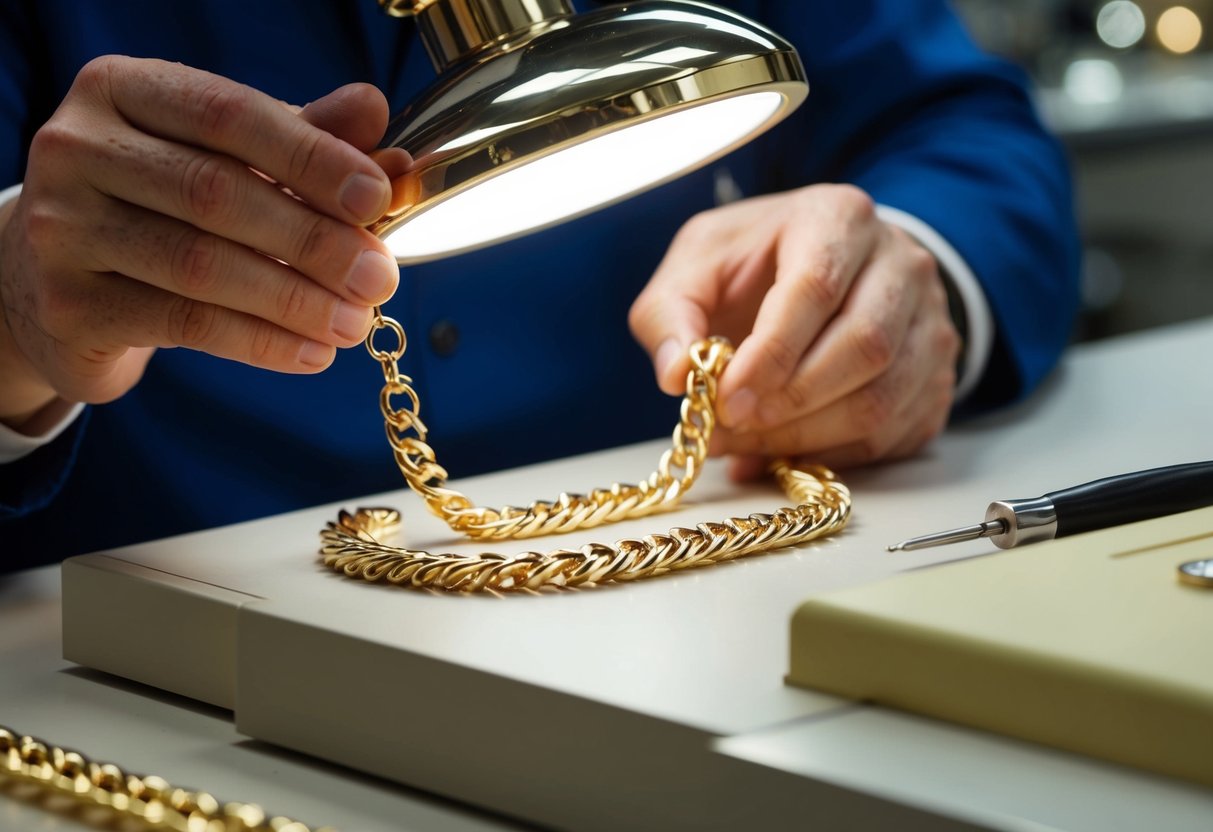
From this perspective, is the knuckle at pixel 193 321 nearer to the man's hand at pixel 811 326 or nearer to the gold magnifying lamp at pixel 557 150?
the gold magnifying lamp at pixel 557 150

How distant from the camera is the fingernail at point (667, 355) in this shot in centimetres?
72

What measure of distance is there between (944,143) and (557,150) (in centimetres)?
65

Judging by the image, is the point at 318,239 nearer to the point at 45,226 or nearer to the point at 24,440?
the point at 45,226

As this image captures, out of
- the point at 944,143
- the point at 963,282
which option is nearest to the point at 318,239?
the point at 963,282

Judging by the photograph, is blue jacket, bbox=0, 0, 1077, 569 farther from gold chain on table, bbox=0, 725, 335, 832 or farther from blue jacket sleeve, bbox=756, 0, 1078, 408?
gold chain on table, bbox=0, 725, 335, 832

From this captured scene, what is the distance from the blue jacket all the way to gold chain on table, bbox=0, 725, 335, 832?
0.31m

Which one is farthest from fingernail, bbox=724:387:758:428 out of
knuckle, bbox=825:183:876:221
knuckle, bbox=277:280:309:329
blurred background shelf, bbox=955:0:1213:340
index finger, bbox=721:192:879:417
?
blurred background shelf, bbox=955:0:1213:340

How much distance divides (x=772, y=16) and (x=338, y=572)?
0.69 m

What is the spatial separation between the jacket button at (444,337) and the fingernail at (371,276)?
40 cm

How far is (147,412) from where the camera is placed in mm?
895

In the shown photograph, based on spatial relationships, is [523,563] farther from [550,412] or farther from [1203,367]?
[1203,367]

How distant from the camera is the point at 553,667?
0.43 meters

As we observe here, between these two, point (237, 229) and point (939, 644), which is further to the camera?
point (237, 229)

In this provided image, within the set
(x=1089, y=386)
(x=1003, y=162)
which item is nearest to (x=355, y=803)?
(x=1089, y=386)
